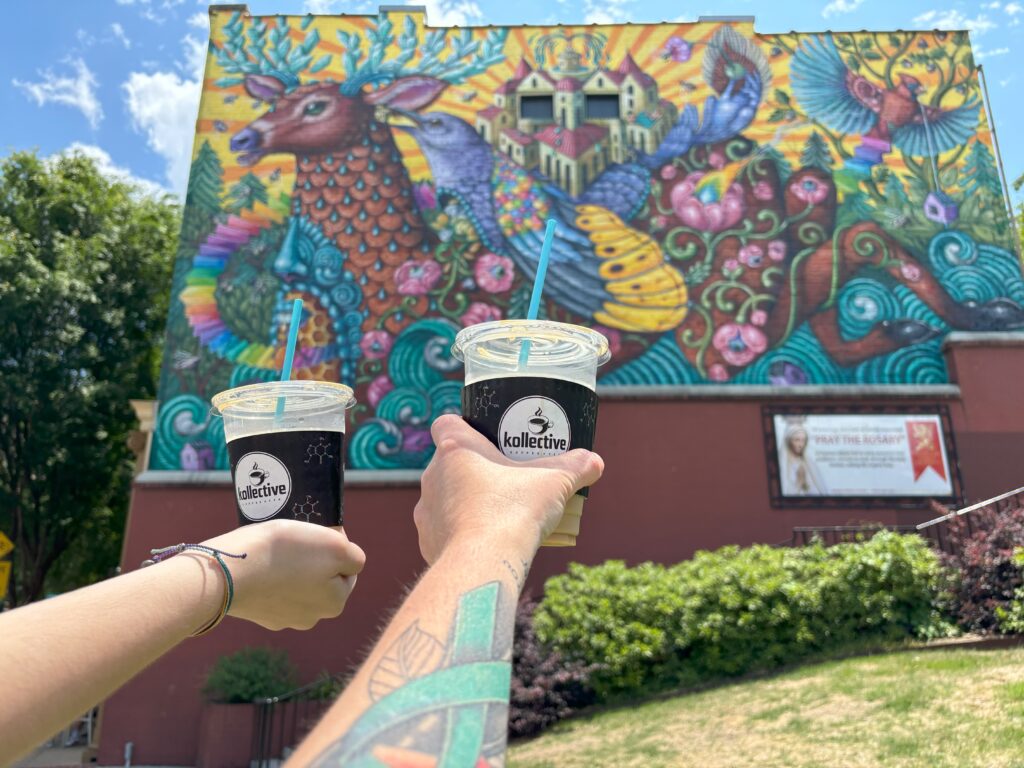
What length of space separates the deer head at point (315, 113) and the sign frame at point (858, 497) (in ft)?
32.0

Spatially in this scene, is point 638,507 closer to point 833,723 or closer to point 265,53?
point 833,723

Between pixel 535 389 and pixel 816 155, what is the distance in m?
16.1

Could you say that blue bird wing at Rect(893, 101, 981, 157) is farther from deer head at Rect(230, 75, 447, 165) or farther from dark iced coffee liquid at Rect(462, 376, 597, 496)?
dark iced coffee liquid at Rect(462, 376, 597, 496)

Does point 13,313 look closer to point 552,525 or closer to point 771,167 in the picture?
point 771,167

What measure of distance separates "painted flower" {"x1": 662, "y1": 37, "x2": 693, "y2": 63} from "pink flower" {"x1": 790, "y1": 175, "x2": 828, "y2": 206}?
368cm

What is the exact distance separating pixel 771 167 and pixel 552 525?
53.4 feet

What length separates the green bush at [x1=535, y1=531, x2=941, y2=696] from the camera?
33.4ft

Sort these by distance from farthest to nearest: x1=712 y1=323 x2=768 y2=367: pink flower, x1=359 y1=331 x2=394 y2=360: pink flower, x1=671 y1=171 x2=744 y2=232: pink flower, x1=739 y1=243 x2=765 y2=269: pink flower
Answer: x1=671 y1=171 x2=744 y2=232: pink flower, x1=739 y1=243 x2=765 y2=269: pink flower, x1=359 y1=331 x2=394 y2=360: pink flower, x1=712 y1=323 x2=768 y2=367: pink flower

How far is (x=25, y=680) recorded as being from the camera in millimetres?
1073

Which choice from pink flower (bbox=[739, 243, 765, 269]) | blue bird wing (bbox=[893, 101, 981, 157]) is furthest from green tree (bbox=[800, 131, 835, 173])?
pink flower (bbox=[739, 243, 765, 269])

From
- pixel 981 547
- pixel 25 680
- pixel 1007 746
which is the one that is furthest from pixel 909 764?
pixel 25 680

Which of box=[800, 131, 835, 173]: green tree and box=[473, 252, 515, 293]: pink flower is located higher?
box=[800, 131, 835, 173]: green tree

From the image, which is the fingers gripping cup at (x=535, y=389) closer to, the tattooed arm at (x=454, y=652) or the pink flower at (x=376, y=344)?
the tattooed arm at (x=454, y=652)

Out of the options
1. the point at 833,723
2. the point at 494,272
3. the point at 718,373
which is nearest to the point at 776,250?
the point at 718,373
